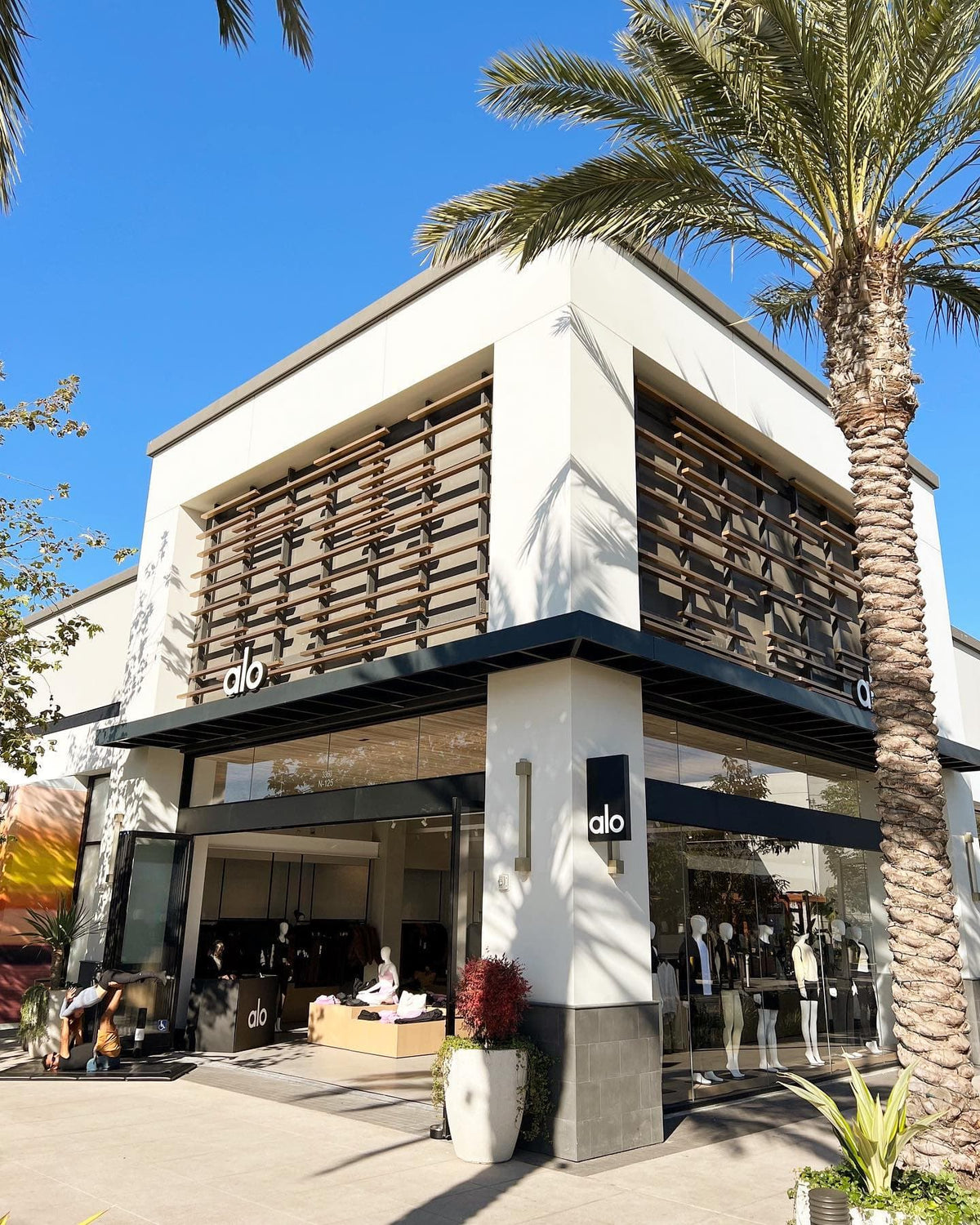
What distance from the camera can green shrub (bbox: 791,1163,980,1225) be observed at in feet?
17.4

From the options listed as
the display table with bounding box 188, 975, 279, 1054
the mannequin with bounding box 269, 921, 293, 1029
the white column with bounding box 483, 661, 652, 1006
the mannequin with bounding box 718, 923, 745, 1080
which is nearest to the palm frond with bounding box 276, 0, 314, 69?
the white column with bounding box 483, 661, 652, 1006

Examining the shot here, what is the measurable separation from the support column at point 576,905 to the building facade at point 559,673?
1.4 inches

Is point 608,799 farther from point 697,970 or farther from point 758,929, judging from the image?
point 758,929

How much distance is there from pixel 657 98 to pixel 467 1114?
9.63 metres

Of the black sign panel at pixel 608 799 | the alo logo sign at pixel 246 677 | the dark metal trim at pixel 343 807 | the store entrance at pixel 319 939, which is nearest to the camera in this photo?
the black sign panel at pixel 608 799

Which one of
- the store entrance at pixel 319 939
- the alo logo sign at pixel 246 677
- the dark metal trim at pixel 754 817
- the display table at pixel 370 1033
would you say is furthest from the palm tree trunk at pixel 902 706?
the store entrance at pixel 319 939

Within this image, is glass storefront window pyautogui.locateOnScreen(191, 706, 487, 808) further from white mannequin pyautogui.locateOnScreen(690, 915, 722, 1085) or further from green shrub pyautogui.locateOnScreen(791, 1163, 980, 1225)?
green shrub pyautogui.locateOnScreen(791, 1163, 980, 1225)

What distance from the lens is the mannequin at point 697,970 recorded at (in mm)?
11219

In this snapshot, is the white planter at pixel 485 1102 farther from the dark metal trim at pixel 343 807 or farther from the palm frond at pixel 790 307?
the palm frond at pixel 790 307

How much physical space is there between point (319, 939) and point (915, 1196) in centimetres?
1773

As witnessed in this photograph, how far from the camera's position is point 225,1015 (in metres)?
14.6

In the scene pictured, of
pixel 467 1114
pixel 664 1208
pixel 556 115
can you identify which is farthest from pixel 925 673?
pixel 556 115

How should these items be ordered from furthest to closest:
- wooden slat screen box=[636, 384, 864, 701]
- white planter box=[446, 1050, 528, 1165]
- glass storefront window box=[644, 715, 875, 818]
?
wooden slat screen box=[636, 384, 864, 701]
glass storefront window box=[644, 715, 875, 818]
white planter box=[446, 1050, 528, 1165]

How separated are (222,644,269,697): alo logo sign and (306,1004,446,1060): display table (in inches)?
217
